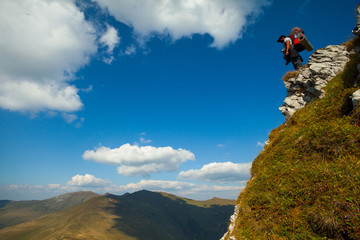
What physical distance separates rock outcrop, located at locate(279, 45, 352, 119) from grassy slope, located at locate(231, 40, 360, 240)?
2692mm

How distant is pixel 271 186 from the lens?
30.7ft

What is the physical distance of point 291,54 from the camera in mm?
19750

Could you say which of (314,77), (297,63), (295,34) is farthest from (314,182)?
(295,34)

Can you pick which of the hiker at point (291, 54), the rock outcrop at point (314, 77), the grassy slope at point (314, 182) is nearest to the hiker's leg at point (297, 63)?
the hiker at point (291, 54)

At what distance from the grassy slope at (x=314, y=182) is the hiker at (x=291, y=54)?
25.2 feet

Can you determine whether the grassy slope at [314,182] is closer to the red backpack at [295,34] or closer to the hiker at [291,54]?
the hiker at [291,54]

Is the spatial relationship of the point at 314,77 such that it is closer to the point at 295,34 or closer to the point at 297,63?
the point at 297,63

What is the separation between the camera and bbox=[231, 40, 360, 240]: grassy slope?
585 centimetres

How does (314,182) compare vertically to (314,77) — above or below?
below

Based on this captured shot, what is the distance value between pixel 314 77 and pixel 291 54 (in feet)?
17.2

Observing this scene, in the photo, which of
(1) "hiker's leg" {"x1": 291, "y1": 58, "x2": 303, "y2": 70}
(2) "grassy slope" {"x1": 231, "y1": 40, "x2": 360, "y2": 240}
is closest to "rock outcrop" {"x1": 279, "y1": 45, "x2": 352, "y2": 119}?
(1) "hiker's leg" {"x1": 291, "y1": 58, "x2": 303, "y2": 70}

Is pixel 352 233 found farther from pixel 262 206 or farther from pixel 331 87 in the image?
pixel 331 87

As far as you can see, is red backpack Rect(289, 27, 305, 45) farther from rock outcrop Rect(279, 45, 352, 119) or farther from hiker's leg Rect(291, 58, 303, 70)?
rock outcrop Rect(279, 45, 352, 119)

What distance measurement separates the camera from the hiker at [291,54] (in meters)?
19.6
